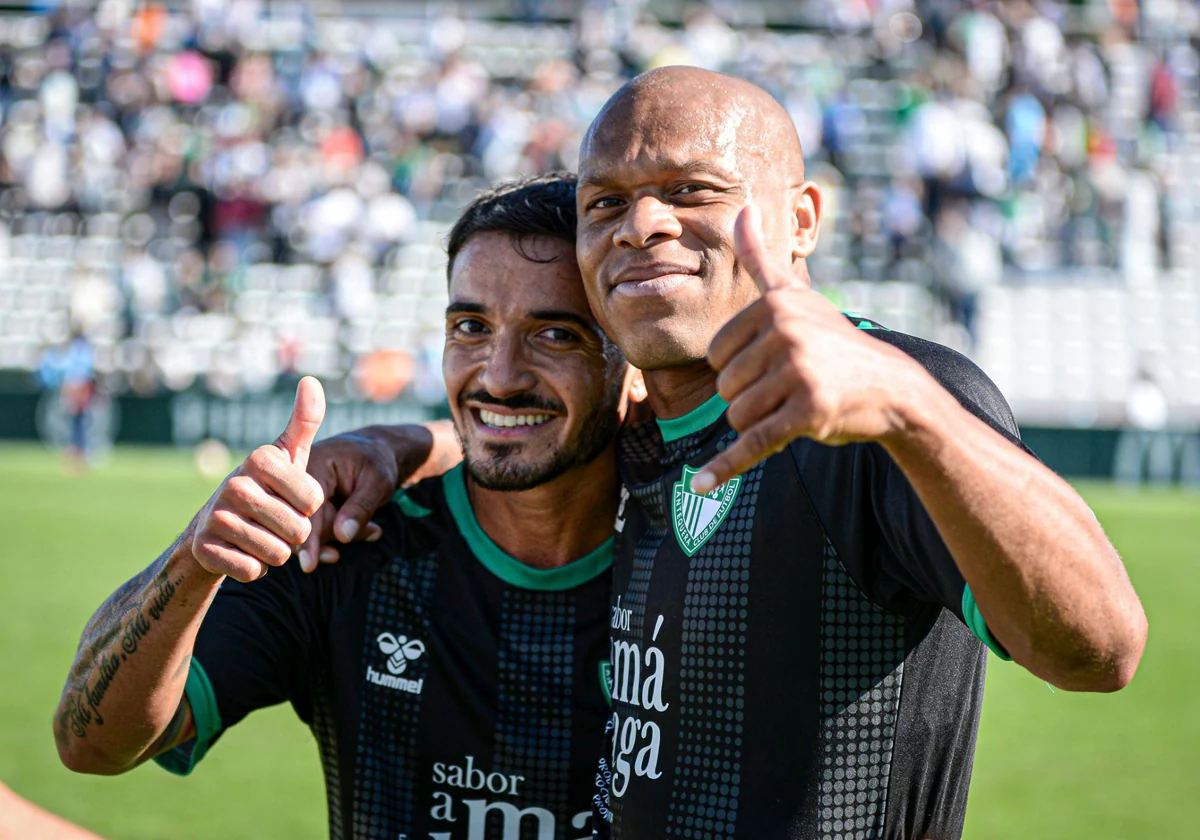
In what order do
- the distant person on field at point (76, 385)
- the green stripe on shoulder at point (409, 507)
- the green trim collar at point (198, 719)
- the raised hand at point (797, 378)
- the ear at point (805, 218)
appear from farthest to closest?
the distant person on field at point (76, 385)
the green stripe on shoulder at point (409, 507)
the green trim collar at point (198, 719)
the ear at point (805, 218)
the raised hand at point (797, 378)

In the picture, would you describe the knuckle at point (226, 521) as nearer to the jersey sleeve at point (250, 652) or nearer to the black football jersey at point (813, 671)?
the jersey sleeve at point (250, 652)

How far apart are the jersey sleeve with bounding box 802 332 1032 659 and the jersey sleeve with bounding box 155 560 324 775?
1.38 meters

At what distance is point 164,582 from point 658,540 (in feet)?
3.25

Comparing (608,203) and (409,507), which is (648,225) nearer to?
(608,203)

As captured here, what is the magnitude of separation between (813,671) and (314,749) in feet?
16.8

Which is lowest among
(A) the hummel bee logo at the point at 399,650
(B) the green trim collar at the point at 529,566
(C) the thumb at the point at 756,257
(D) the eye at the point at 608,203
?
(A) the hummel bee logo at the point at 399,650

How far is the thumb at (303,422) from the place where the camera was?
2.43m

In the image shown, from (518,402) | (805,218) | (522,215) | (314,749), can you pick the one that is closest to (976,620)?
(805,218)

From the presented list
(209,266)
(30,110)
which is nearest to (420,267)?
(209,266)

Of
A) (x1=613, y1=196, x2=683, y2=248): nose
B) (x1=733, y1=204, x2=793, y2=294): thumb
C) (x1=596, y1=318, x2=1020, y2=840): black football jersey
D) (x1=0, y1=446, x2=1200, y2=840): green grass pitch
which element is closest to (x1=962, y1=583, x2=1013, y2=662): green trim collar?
(x1=596, y1=318, x2=1020, y2=840): black football jersey

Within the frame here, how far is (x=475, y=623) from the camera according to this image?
3.08m

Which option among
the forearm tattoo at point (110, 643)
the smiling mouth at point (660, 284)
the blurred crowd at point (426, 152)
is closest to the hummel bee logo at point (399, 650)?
the forearm tattoo at point (110, 643)

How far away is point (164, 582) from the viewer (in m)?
2.61

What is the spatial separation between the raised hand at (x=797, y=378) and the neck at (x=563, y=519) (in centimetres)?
135
